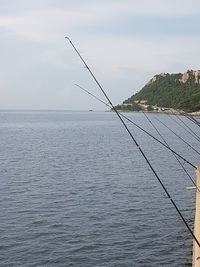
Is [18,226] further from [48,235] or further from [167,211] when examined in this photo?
[167,211]

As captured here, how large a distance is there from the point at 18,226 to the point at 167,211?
24.0ft

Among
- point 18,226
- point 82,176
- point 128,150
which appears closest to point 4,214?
point 18,226

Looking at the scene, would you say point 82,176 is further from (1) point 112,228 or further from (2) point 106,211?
(1) point 112,228

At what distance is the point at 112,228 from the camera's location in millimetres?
18953

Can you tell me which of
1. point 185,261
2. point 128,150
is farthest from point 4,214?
point 128,150

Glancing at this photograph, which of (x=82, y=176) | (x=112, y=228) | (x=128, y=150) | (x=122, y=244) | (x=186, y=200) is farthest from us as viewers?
(x=128, y=150)

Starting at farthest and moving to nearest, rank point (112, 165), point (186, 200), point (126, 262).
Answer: point (112, 165), point (186, 200), point (126, 262)

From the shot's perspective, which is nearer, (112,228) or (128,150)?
(112,228)

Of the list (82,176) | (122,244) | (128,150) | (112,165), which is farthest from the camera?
(128,150)

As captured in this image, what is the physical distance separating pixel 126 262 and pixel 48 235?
12.6ft

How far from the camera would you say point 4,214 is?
20.9 metres

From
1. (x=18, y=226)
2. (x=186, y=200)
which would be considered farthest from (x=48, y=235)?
(x=186, y=200)

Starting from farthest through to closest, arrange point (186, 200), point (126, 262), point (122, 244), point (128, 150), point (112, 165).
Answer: point (128, 150) → point (112, 165) → point (186, 200) → point (122, 244) → point (126, 262)

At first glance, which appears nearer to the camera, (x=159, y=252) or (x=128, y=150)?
(x=159, y=252)
